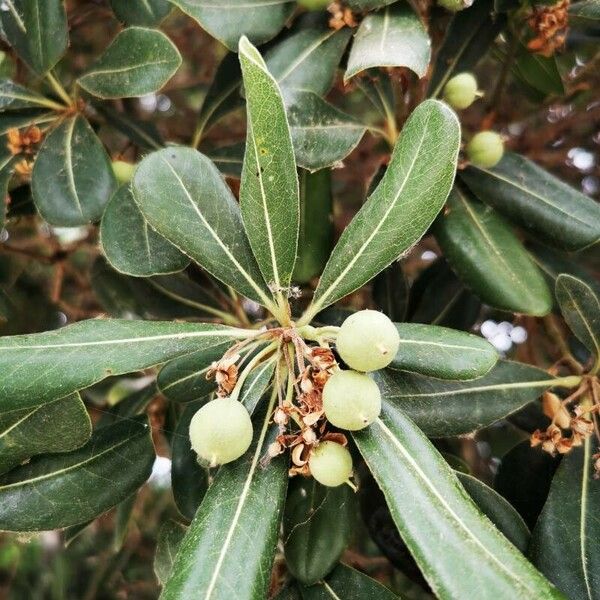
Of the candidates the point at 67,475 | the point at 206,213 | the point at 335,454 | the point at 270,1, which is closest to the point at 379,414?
the point at 335,454

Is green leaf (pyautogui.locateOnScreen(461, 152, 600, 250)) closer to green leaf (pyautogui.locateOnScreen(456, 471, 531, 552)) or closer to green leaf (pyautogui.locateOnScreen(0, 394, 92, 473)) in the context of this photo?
green leaf (pyautogui.locateOnScreen(456, 471, 531, 552))

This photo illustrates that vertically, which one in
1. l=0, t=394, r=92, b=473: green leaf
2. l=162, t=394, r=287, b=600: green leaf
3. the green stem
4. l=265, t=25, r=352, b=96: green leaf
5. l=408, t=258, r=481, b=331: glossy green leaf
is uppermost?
l=265, t=25, r=352, b=96: green leaf

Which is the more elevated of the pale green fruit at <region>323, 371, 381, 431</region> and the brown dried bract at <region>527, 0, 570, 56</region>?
the brown dried bract at <region>527, 0, 570, 56</region>

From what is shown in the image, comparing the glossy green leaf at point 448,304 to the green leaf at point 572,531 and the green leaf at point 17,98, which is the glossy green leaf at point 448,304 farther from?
the green leaf at point 17,98

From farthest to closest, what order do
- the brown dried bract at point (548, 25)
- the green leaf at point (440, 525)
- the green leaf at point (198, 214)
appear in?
the brown dried bract at point (548, 25), the green leaf at point (198, 214), the green leaf at point (440, 525)

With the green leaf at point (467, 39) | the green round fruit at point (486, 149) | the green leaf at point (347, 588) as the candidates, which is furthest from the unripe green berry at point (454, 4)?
the green leaf at point (347, 588)

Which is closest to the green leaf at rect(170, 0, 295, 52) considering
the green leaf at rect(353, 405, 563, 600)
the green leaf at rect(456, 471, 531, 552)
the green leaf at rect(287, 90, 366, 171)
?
the green leaf at rect(287, 90, 366, 171)
